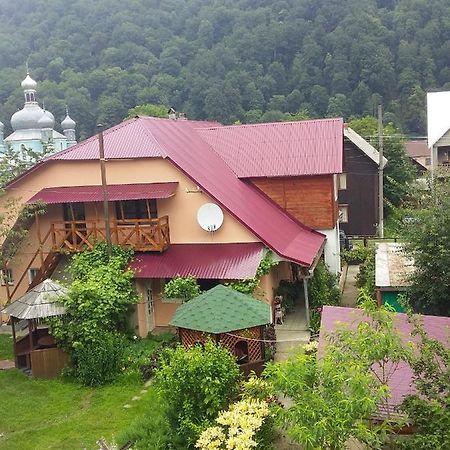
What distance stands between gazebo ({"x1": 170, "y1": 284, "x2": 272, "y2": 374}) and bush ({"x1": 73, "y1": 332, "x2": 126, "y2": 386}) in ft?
7.34

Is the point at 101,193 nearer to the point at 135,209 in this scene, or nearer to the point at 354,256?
the point at 135,209

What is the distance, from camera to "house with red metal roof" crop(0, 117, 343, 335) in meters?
18.2

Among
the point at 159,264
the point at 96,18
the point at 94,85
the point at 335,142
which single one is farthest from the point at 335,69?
the point at 159,264

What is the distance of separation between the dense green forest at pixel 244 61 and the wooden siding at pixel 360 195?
4639 cm

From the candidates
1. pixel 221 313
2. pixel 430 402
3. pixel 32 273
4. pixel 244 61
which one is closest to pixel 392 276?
pixel 221 313

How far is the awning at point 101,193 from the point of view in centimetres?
1830

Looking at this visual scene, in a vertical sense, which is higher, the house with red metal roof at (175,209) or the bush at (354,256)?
the house with red metal roof at (175,209)

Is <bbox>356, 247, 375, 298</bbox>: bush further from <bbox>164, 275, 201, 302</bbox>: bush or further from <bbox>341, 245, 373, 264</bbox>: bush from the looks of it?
<bbox>164, 275, 201, 302</bbox>: bush

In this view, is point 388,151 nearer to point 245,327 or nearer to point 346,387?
point 245,327

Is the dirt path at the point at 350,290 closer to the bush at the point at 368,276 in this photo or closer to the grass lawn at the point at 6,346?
the bush at the point at 368,276

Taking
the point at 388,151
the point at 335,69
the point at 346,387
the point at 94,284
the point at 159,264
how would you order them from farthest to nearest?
1. the point at 335,69
2. the point at 388,151
3. the point at 159,264
4. the point at 94,284
5. the point at 346,387

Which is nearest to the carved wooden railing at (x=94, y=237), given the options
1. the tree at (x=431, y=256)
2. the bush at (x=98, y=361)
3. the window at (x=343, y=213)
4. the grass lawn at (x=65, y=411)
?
the bush at (x=98, y=361)

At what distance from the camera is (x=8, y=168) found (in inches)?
986

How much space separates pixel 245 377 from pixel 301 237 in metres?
7.75
